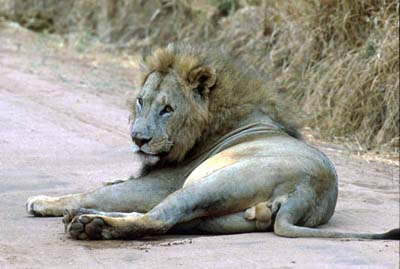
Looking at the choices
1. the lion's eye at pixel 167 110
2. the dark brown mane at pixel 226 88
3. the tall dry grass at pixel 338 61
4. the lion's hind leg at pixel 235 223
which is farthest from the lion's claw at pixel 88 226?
the tall dry grass at pixel 338 61

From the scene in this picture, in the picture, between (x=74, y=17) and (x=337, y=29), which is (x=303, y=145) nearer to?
(x=337, y=29)

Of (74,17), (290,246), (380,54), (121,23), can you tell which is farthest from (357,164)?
(74,17)

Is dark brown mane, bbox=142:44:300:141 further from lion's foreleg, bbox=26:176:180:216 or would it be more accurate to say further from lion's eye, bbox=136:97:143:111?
lion's foreleg, bbox=26:176:180:216

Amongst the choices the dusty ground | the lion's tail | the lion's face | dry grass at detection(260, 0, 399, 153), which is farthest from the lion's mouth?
dry grass at detection(260, 0, 399, 153)

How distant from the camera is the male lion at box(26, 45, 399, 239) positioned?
4.88m

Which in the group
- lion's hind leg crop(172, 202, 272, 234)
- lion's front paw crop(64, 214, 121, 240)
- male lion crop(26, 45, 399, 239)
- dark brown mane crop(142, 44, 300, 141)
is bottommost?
lion's front paw crop(64, 214, 121, 240)

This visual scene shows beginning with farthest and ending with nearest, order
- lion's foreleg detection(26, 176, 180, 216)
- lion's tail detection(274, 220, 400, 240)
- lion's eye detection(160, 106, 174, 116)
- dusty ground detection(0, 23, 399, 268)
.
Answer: lion's eye detection(160, 106, 174, 116) → lion's foreleg detection(26, 176, 180, 216) → lion's tail detection(274, 220, 400, 240) → dusty ground detection(0, 23, 399, 268)

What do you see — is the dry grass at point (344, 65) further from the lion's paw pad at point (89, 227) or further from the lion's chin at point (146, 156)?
the lion's paw pad at point (89, 227)

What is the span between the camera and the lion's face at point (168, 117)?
543 cm

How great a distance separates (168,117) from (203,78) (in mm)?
312

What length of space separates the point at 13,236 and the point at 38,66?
22.3ft

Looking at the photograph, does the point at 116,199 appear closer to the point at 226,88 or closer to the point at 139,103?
the point at 139,103

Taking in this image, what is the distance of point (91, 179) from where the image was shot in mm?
6672

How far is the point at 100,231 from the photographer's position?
473 cm
